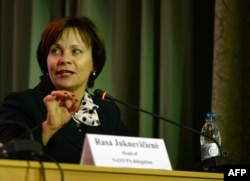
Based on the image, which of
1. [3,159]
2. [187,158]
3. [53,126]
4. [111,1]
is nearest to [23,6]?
[111,1]

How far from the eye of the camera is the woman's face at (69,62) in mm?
2352

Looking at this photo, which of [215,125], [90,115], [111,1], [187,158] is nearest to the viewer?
[90,115]

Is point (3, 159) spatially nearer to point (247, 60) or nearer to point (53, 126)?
point (53, 126)

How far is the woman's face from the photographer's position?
7.72ft

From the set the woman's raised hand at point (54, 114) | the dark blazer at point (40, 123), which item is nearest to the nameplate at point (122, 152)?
the woman's raised hand at point (54, 114)

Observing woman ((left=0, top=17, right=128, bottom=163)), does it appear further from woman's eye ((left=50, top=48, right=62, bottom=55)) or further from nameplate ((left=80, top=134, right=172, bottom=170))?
nameplate ((left=80, top=134, right=172, bottom=170))

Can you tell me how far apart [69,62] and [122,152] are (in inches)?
34.0

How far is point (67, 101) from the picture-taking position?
215 cm

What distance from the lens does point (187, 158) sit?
3002 mm

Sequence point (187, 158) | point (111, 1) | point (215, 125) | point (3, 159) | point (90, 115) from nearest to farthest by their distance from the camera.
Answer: point (3, 159)
point (90, 115)
point (215, 125)
point (187, 158)
point (111, 1)

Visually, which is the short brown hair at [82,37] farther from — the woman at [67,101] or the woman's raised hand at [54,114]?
the woman's raised hand at [54,114]

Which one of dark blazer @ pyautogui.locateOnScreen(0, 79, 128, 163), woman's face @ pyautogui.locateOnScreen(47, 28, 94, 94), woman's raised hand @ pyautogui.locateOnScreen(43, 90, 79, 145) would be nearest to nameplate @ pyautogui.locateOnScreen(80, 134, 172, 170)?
woman's raised hand @ pyautogui.locateOnScreen(43, 90, 79, 145)

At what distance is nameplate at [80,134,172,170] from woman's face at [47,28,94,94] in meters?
0.79

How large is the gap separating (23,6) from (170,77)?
95 centimetres
